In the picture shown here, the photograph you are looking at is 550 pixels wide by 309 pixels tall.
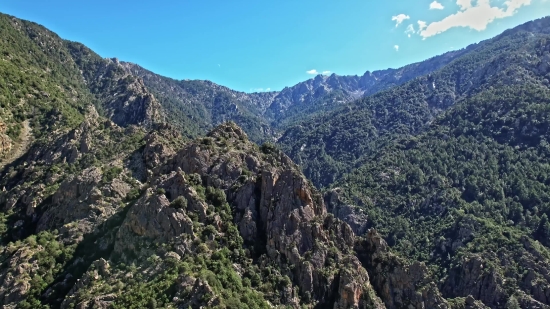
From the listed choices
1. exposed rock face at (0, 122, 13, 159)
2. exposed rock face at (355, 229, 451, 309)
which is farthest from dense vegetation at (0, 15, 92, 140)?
exposed rock face at (355, 229, 451, 309)

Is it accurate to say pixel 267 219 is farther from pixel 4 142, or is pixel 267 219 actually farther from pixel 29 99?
pixel 29 99

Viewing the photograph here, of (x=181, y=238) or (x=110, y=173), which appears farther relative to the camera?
(x=110, y=173)

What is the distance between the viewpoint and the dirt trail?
9736 centimetres

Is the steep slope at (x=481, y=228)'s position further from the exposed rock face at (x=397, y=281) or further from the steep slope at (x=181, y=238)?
the steep slope at (x=181, y=238)

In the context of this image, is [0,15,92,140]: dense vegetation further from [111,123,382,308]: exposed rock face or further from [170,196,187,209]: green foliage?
[170,196,187,209]: green foliage

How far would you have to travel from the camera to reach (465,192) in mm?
191875

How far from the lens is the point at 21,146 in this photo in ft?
340

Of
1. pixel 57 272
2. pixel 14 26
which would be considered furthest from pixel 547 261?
pixel 14 26

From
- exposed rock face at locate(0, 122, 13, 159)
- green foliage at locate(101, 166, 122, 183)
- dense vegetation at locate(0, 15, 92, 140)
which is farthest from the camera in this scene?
dense vegetation at locate(0, 15, 92, 140)

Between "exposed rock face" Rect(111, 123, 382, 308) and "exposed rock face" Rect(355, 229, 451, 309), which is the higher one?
"exposed rock face" Rect(111, 123, 382, 308)

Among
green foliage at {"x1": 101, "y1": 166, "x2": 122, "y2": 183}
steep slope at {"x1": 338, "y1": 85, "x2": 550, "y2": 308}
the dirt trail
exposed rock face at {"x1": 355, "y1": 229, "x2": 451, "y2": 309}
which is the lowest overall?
steep slope at {"x1": 338, "y1": 85, "x2": 550, "y2": 308}

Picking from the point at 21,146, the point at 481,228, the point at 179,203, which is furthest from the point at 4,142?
the point at 481,228

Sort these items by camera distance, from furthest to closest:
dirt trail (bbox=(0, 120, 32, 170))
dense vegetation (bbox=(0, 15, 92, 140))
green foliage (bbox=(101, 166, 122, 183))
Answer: dense vegetation (bbox=(0, 15, 92, 140)) → dirt trail (bbox=(0, 120, 32, 170)) → green foliage (bbox=(101, 166, 122, 183))

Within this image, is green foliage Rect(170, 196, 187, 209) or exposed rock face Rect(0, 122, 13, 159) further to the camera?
exposed rock face Rect(0, 122, 13, 159)
